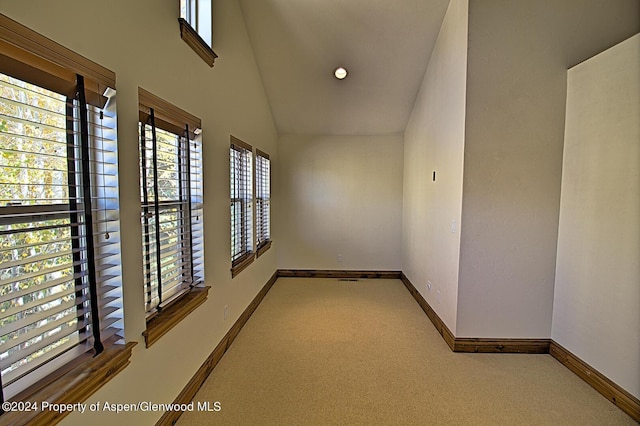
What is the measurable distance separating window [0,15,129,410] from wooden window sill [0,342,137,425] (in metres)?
0.03

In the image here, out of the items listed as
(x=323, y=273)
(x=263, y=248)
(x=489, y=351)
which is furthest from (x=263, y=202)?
(x=489, y=351)

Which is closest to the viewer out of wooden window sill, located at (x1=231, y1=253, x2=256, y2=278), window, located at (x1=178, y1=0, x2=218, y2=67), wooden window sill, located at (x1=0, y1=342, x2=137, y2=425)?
wooden window sill, located at (x1=0, y1=342, x2=137, y2=425)

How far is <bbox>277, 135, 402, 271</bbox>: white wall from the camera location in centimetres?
532

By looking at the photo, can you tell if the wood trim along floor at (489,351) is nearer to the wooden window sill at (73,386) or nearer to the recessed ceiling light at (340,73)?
the wooden window sill at (73,386)

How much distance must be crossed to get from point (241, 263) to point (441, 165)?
235cm

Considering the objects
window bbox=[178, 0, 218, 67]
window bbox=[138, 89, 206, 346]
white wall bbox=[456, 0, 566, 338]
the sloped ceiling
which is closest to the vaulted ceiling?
the sloped ceiling

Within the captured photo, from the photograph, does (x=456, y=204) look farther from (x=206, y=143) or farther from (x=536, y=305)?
(x=206, y=143)

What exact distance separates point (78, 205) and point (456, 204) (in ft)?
9.10

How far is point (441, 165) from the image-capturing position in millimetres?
3375

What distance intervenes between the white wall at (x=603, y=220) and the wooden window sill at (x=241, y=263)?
2.93 meters

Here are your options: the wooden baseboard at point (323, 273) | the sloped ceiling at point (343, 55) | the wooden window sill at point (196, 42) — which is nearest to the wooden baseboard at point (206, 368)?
the wooden baseboard at point (323, 273)

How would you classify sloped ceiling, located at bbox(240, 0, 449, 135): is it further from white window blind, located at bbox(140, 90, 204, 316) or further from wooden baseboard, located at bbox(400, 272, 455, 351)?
wooden baseboard, located at bbox(400, 272, 455, 351)

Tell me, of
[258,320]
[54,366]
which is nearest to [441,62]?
[258,320]

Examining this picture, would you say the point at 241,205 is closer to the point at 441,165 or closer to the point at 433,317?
the point at 441,165
